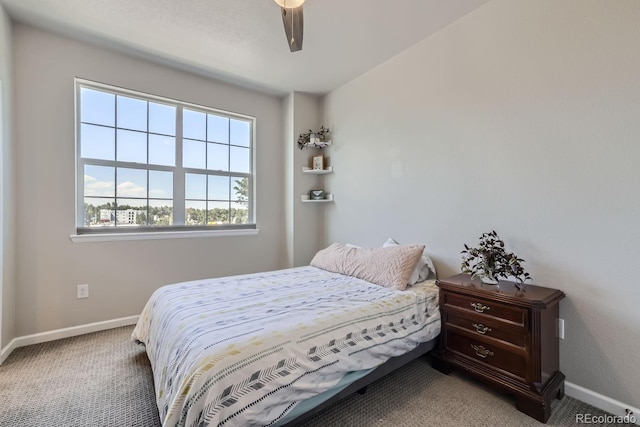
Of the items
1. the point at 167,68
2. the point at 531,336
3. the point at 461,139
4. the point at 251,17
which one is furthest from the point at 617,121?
the point at 167,68

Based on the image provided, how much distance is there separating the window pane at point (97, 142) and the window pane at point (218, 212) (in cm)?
109

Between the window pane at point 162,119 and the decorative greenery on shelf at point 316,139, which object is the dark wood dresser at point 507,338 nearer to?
the decorative greenery on shelf at point 316,139

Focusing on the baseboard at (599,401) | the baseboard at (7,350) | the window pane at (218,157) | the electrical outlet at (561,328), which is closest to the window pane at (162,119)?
the window pane at (218,157)

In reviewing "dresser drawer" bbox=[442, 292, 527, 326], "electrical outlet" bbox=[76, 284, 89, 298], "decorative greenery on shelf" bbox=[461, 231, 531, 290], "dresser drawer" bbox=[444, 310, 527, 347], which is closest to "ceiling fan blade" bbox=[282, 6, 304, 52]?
"decorative greenery on shelf" bbox=[461, 231, 531, 290]

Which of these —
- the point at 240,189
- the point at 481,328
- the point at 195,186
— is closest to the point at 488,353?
the point at 481,328

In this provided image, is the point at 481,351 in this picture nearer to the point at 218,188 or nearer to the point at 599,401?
the point at 599,401

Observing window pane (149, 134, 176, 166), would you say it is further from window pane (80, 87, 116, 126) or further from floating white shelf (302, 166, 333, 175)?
floating white shelf (302, 166, 333, 175)

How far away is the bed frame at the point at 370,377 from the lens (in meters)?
1.39

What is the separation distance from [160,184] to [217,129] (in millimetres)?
948

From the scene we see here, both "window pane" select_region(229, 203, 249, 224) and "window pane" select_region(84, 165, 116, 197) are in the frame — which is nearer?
"window pane" select_region(84, 165, 116, 197)

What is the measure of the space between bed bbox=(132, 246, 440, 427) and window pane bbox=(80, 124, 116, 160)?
165cm

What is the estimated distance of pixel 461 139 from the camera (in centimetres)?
231

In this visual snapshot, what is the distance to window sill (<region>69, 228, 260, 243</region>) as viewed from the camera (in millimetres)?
2588

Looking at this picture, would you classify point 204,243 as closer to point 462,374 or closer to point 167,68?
point 167,68
